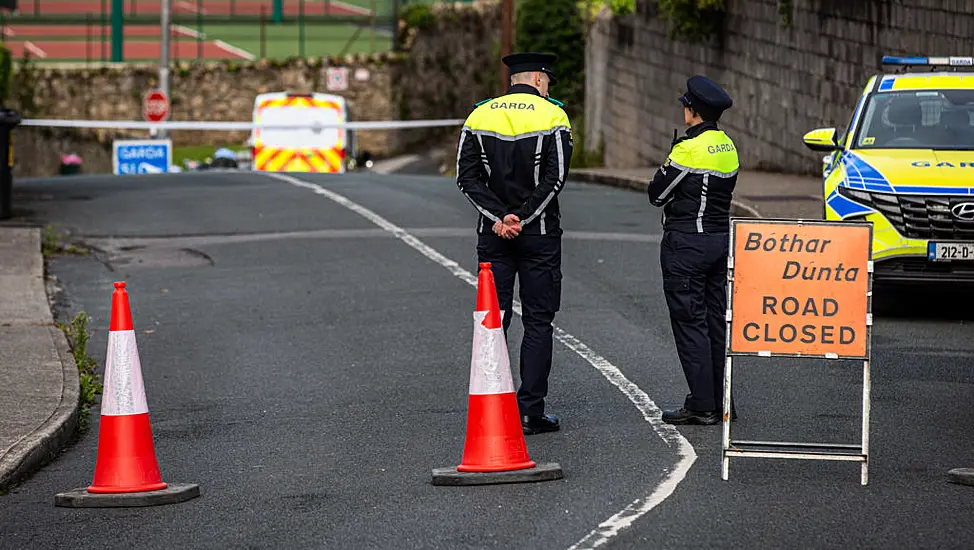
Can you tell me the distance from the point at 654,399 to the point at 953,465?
79.9 inches

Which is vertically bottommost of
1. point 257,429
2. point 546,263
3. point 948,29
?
point 257,429

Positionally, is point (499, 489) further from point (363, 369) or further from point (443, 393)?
point (363, 369)

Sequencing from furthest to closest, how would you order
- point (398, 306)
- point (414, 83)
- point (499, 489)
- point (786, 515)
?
point (414, 83) < point (398, 306) < point (499, 489) < point (786, 515)

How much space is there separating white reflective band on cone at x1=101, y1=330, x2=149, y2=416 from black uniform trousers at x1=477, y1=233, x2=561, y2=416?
1.99 meters

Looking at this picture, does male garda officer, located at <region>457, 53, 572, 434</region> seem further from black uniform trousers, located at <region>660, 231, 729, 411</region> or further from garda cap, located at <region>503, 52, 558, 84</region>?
black uniform trousers, located at <region>660, 231, 729, 411</region>

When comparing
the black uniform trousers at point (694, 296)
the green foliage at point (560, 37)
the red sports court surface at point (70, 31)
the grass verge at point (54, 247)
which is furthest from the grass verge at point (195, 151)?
the black uniform trousers at point (694, 296)

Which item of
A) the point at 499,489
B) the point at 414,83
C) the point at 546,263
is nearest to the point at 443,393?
the point at 546,263

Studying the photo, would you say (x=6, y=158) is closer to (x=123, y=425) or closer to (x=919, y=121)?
(x=919, y=121)

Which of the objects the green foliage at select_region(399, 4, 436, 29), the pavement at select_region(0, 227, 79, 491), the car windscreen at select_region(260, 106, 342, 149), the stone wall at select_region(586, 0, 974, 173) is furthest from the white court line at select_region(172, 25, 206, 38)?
the pavement at select_region(0, 227, 79, 491)

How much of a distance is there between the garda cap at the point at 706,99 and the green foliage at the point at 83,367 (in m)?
3.95

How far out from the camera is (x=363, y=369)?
10906 millimetres

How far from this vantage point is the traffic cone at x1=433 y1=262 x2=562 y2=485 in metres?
7.69

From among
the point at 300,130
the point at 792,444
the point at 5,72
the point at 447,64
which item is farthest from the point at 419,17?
the point at 792,444

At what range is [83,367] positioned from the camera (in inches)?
436
